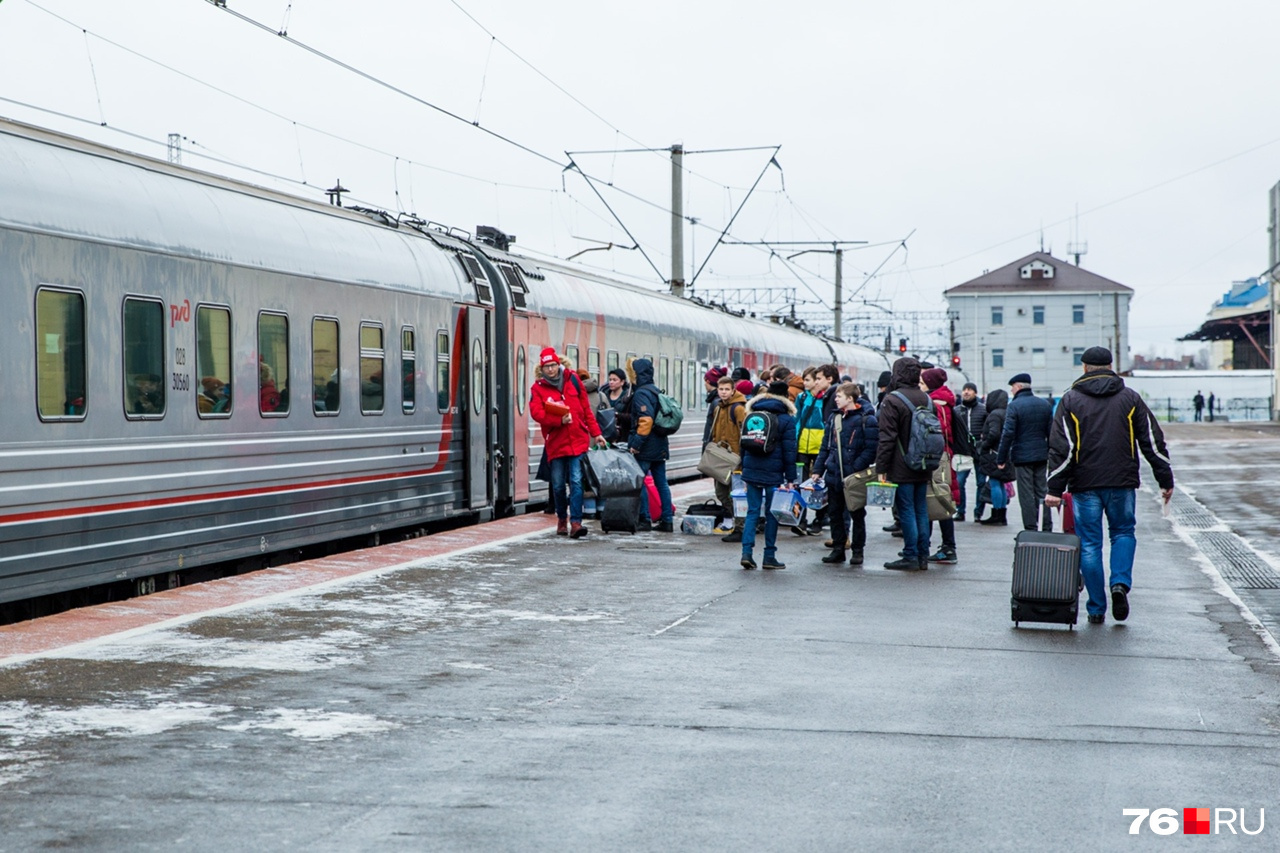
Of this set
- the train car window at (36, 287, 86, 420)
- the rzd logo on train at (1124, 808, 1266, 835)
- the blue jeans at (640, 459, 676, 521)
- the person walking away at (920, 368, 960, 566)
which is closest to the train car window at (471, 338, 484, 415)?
the blue jeans at (640, 459, 676, 521)

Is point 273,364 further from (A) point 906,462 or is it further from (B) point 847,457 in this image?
(A) point 906,462

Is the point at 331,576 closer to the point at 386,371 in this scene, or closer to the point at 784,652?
the point at 386,371

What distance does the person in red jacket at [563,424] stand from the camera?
1502 centimetres

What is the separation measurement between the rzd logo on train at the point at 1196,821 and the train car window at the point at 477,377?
12123 mm

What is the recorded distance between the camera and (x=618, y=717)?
23.5 ft

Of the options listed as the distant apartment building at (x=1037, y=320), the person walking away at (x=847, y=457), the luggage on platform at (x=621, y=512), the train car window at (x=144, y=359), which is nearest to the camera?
the train car window at (x=144, y=359)

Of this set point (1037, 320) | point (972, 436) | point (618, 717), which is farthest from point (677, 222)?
point (1037, 320)

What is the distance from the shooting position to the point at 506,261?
19.0 m

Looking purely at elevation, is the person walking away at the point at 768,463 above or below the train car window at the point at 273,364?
below

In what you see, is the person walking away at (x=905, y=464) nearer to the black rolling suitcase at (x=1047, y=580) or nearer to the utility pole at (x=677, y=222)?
the black rolling suitcase at (x=1047, y=580)

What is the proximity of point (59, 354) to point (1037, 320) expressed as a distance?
102279 mm

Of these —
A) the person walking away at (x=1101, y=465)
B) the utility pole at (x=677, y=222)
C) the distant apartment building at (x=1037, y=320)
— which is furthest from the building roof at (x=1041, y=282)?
the person walking away at (x=1101, y=465)

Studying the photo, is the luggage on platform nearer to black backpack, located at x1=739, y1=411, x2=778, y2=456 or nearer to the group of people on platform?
the group of people on platform

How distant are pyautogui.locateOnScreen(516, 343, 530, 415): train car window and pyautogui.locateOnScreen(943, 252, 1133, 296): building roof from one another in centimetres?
9201
